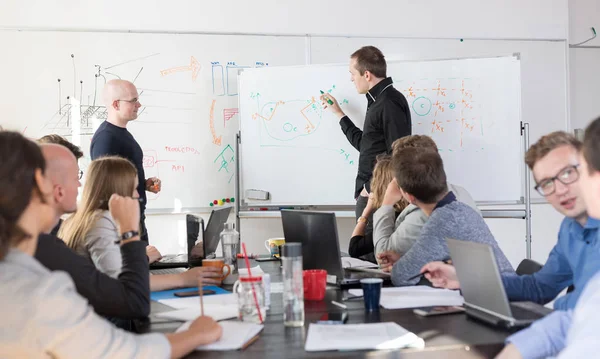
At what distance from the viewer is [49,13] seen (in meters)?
4.40

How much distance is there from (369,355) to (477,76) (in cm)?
355

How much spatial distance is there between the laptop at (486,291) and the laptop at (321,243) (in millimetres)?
519

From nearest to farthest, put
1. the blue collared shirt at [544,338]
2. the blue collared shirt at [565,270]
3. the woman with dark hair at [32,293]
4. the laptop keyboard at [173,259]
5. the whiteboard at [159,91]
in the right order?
the woman with dark hair at [32,293] → the blue collared shirt at [544,338] → the blue collared shirt at [565,270] → the laptop keyboard at [173,259] → the whiteboard at [159,91]

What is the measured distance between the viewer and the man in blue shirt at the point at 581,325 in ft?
3.78

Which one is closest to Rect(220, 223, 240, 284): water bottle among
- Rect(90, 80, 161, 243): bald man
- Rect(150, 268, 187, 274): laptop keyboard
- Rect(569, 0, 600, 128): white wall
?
Rect(150, 268, 187, 274): laptop keyboard

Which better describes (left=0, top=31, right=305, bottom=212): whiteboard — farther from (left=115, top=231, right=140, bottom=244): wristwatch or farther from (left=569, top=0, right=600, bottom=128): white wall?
(left=115, top=231, right=140, bottom=244): wristwatch

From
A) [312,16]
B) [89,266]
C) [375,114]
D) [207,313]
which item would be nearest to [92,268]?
[89,266]

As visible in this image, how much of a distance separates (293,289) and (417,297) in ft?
1.44

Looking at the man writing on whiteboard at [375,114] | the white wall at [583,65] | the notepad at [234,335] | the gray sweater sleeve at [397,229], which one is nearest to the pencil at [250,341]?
the notepad at [234,335]

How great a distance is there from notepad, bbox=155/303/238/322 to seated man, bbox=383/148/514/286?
2.10ft

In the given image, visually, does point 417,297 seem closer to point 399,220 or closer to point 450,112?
point 399,220

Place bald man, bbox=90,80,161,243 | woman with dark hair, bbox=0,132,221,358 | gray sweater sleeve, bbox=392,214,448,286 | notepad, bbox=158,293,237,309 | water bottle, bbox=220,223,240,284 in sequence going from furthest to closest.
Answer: bald man, bbox=90,80,161,243, water bottle, bbox=220,223,240,284, gray sweater sleeve, bbox=392,214,448,286, notepad, bbox=158,293,237,309, woman with dark hair, bbox=0,132,221,358

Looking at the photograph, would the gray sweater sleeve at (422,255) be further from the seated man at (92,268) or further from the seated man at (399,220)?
the seated man at (92,268)

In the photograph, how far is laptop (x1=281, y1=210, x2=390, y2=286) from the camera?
217 centimetres
